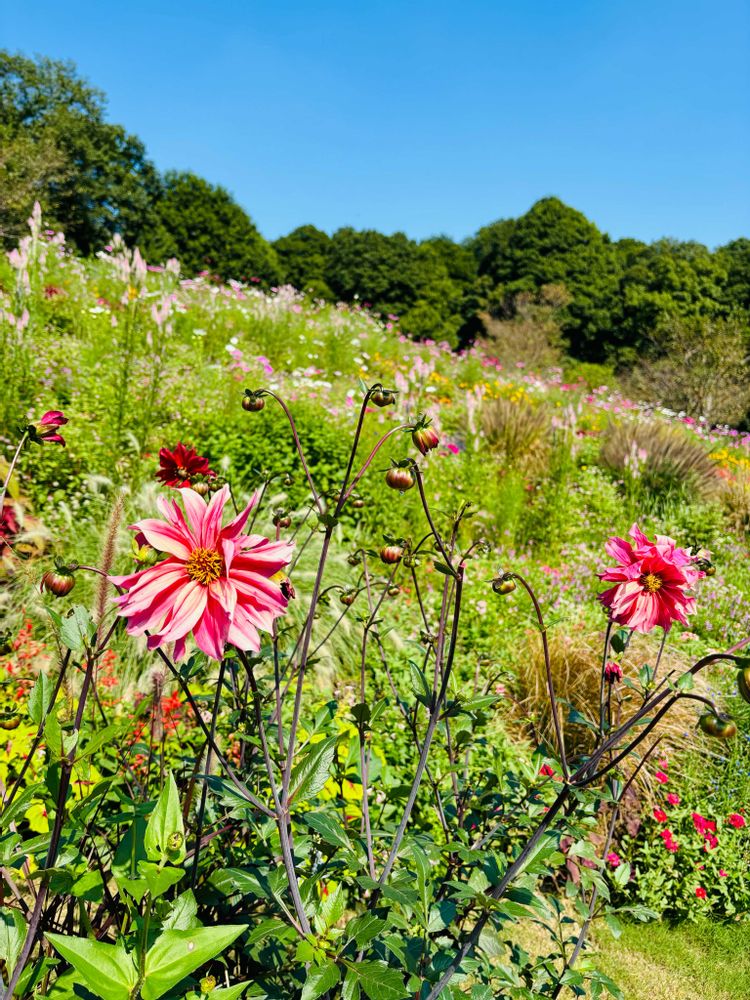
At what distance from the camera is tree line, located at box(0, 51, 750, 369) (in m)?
23.1

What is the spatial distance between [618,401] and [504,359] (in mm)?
5846

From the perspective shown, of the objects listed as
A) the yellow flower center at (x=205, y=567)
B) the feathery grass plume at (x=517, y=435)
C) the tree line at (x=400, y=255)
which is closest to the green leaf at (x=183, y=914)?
the yellow flower center at (x=205, y=567)

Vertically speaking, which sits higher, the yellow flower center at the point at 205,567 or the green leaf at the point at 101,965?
the yellow flower center at the point at 205,567

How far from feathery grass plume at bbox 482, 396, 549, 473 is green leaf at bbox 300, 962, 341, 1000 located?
19.8ft

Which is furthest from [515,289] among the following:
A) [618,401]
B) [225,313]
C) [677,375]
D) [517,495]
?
[517,495]

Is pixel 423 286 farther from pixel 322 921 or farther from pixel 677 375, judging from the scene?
pixel 322 921

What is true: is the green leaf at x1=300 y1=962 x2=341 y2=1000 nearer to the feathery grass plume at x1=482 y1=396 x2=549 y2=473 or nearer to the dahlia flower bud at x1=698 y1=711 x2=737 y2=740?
the dahlia flower bud at x1=698 y1=711 x2=737 y2=740

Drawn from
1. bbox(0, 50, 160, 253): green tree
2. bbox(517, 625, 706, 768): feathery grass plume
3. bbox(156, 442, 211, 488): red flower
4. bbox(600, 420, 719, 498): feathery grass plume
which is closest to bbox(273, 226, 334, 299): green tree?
bbox(0, 50, 160, 253): green tree

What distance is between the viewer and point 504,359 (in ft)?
56.0

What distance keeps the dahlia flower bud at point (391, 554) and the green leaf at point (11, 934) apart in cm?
80

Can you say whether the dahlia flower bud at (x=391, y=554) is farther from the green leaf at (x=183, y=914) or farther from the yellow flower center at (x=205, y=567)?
the green leaf at (x=183, y=914)

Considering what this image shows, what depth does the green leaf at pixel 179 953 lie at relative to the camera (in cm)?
70

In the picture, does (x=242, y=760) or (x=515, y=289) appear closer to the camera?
(x=242, y=760)

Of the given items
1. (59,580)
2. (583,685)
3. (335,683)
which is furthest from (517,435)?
(59,580)
